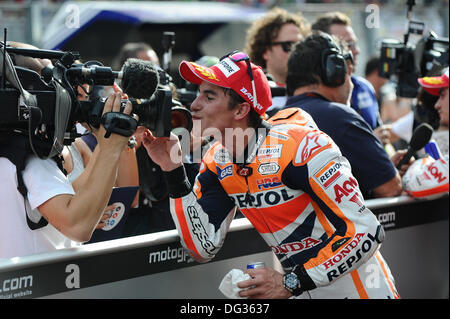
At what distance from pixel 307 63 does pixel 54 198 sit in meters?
1.81

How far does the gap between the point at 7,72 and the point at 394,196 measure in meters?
2.44

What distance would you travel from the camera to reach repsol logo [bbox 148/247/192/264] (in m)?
2.83

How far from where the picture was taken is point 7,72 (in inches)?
93.0

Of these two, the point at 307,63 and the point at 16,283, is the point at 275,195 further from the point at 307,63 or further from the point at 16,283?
the point at 307,63

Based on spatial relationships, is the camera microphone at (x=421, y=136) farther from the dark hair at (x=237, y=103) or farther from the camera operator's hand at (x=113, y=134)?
the camera operator's hand at (x=113, y=134)

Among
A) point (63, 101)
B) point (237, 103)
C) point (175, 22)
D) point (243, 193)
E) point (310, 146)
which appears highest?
point (63, 101)

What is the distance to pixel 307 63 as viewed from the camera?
3.68m

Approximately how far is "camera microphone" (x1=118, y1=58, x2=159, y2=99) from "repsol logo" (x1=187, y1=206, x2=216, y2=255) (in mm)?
626

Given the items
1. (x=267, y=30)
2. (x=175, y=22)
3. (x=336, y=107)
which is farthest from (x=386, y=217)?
(x=175, y=22)

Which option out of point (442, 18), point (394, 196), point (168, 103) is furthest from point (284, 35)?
point (442, 18)

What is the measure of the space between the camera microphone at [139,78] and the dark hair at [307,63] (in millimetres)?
1393

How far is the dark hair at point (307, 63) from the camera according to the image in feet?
12.0

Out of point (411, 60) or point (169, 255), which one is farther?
point (411, 60)

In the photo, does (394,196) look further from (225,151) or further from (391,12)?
(391,12)
